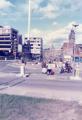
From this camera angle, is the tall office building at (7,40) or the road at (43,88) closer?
the road at (43,88)

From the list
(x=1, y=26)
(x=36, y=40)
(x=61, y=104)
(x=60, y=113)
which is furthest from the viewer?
(x=36, y=40)

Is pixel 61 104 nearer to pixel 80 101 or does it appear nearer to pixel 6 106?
pixel 80 101

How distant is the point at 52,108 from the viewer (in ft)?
36.6

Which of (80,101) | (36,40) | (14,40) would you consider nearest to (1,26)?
(14,40)

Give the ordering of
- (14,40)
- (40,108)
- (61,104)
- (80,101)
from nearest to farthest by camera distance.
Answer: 1. (40,108)
2. (61,104)
3. (80,101)
4. (14,40)

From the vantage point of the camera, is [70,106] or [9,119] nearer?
[9,119]

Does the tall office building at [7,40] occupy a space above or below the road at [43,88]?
above

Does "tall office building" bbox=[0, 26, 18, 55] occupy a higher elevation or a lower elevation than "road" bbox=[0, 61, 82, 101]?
higher

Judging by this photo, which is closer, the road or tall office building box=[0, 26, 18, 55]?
the road

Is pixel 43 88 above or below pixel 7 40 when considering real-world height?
below

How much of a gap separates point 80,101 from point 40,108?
2.85 metres

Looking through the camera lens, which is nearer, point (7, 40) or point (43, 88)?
point (43, 88)

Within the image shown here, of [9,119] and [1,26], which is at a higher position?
[1,26]

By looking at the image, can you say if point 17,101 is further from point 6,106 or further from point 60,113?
point 60,113
